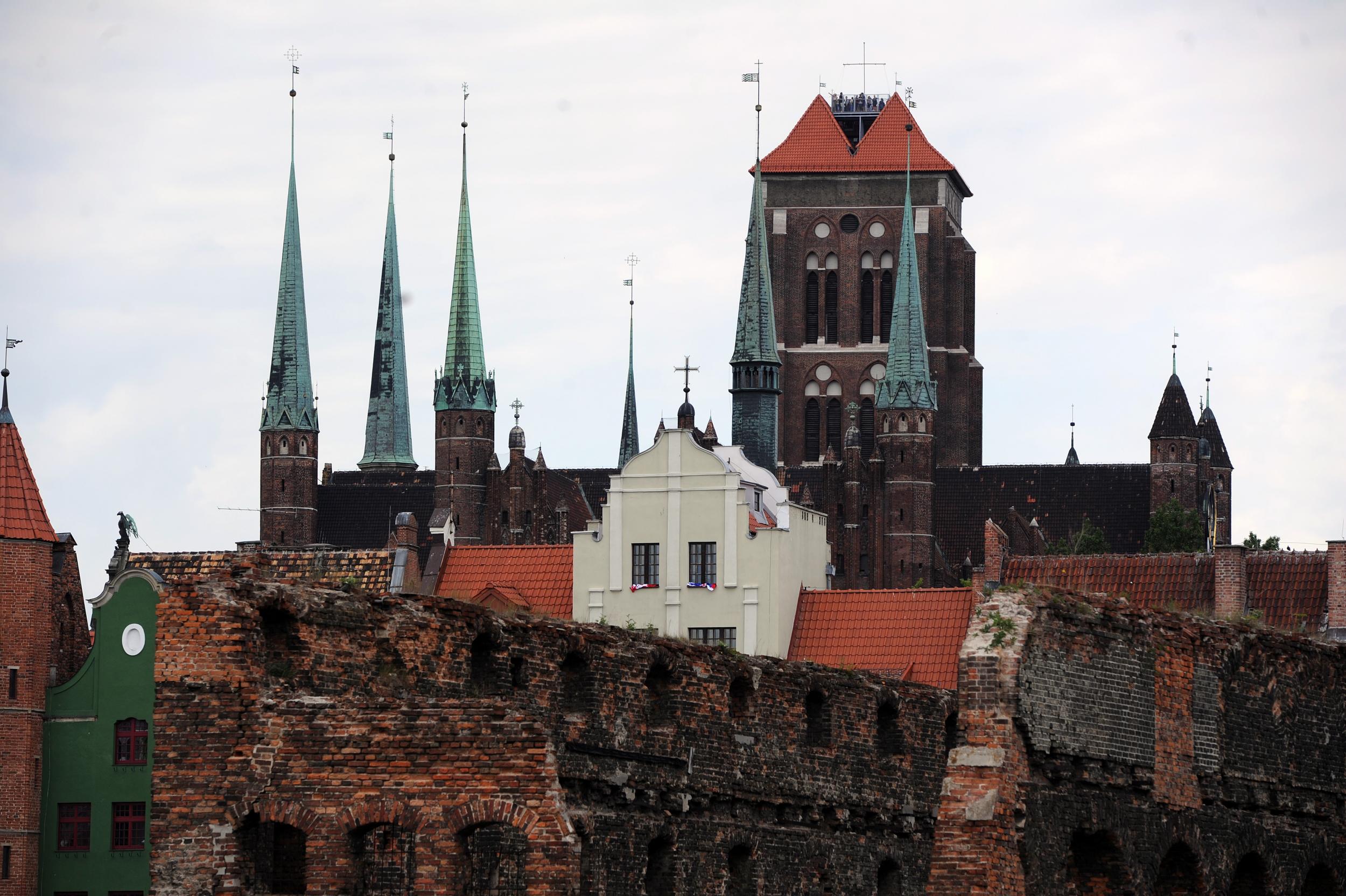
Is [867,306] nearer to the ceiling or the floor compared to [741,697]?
nearer to the ceiling

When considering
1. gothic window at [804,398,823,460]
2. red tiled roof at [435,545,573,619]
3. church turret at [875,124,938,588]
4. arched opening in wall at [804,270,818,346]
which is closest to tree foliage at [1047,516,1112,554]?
church turret at [875,124,938,588]

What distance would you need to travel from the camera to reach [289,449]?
107 meters

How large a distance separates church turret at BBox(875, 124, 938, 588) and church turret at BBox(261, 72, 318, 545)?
2241 centimetres

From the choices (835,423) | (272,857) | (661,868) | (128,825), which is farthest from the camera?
(835,423)

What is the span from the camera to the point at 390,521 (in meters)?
108

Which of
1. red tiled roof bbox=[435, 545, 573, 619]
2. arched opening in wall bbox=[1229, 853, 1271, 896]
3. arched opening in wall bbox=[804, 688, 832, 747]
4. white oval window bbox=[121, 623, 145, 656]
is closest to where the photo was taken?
arched opening in wall bbox=[1229, 853, 1271, 896]

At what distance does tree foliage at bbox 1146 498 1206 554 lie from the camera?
101m

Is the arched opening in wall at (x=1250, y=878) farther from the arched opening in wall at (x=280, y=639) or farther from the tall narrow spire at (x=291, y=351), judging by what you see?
Answer: the tall narrow spire at (x=291, y=351)

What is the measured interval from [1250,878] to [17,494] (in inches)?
1125

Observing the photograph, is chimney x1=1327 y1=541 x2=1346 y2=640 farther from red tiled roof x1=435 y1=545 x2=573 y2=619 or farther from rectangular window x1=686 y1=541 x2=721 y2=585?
red tiled roof x1=435 y1=545 x2=573 y2=619

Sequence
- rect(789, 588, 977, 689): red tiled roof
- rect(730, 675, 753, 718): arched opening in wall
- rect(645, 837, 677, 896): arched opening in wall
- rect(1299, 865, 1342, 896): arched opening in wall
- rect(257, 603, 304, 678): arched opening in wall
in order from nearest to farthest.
Answer: rect(257, 603, 304, 678): arched opening in wall < rect(645, 837, 677, 896): arched opening in wall < rect(1299, 865, 1342, 896): arched opening in wall < rect(730, 675, 753, 718): arched opening in wall < rect(789, 588, 977, 689): red tiled roof

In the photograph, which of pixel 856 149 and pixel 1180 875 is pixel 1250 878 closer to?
pixel 1180 875

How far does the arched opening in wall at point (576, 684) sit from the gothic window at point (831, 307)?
93.6m

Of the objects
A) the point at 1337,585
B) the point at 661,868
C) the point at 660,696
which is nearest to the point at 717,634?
the point at 1337,585
